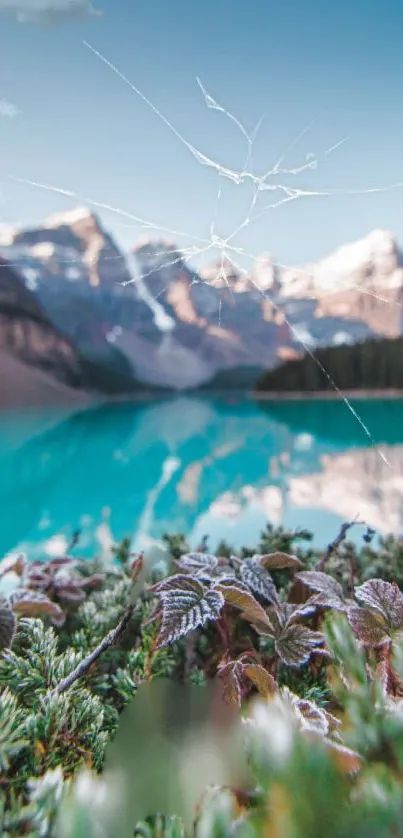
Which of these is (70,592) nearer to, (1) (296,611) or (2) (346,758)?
(1) (296,611)

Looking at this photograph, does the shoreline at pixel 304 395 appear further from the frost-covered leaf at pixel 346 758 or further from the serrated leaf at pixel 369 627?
the frost-covered leaf at pixel 346 758

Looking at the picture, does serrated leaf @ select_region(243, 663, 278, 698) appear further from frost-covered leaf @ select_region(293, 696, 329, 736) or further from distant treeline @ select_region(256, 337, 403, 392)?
distant treeline @ select_region(256, 337, 403, 392)

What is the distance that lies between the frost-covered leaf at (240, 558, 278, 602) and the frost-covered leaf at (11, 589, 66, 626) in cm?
23

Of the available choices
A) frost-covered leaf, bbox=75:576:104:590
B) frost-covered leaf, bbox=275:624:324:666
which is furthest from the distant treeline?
frost-covered leaf, bbox=275:624:324:666

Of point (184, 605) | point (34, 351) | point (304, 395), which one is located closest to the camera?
point (184, 605)

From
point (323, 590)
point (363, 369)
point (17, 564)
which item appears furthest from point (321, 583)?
point (363, 369)

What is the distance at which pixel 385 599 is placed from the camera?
1.57ft

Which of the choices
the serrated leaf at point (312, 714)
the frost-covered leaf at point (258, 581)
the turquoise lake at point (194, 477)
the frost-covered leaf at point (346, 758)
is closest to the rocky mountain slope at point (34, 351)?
the turquoise lake at point (194, 477)

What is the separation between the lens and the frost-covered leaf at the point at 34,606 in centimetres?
61

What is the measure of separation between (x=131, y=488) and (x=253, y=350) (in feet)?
34.3

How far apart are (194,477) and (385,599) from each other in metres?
5.15

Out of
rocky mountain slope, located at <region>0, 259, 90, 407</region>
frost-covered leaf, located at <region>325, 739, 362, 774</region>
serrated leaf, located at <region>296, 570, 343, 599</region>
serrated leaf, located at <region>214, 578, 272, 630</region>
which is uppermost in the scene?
rocky mountain slope, located at <region>0, 259, 90, 407</region>

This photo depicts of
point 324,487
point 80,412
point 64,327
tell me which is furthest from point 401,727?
point 64,327

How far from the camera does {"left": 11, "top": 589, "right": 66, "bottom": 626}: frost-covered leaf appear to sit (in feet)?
1.99
